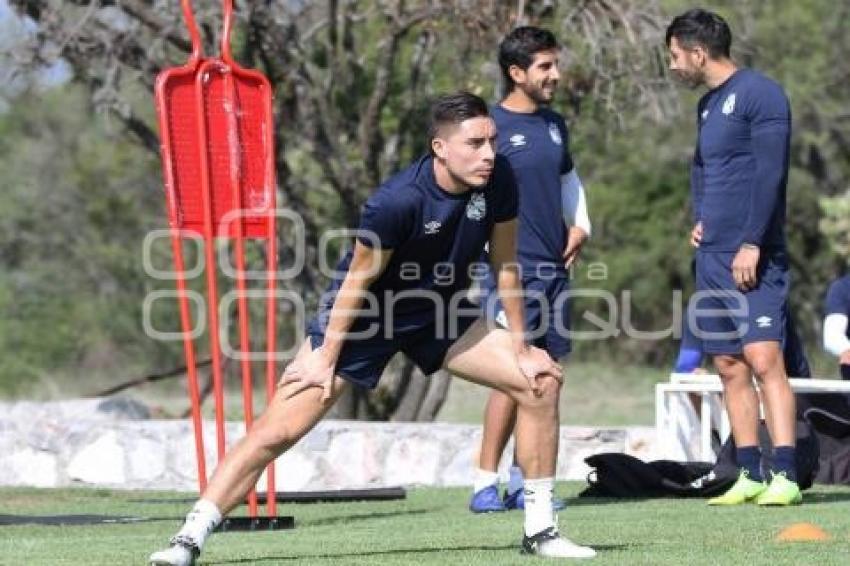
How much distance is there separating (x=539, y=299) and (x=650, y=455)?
3870 millimetres

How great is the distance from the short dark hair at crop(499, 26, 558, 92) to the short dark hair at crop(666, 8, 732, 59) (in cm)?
69

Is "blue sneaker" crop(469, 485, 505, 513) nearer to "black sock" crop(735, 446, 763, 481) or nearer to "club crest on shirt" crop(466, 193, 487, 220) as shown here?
"black sock" crop(735, 446, 763, 481)

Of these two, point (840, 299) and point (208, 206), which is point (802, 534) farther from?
point (840, 299)

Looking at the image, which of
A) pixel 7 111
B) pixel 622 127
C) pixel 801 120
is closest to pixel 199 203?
pixel 622 127

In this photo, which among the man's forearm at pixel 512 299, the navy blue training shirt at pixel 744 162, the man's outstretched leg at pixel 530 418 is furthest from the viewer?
the navy blue training shirt at pixel 744 162

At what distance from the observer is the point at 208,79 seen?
9.42 m

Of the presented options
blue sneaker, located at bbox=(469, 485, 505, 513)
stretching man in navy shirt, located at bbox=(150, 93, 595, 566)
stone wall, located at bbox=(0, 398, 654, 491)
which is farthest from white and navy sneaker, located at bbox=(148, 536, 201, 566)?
stone wall, located at bbox=(0, 398, 654, 491)

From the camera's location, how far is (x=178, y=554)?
6730 millimetres

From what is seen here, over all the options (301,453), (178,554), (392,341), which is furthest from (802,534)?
(301,453)

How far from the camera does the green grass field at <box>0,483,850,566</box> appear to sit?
284 inches

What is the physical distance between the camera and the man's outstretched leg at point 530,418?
721 cm

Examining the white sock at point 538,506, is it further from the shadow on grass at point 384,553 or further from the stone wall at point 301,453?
the stone wall at point 301,453

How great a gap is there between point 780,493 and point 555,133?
2.21 meters

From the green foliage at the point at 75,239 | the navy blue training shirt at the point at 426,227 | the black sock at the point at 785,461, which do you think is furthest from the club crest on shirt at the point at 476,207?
the green foliage at the point at 75,239
